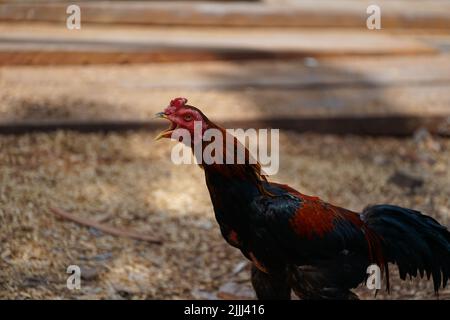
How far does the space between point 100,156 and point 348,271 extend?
3.10 m

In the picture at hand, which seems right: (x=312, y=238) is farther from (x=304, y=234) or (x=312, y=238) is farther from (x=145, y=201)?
(x=145, y=201)

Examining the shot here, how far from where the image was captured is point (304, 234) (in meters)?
4.16

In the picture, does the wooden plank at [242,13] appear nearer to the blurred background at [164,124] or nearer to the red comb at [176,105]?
the blurred background at [164,124]

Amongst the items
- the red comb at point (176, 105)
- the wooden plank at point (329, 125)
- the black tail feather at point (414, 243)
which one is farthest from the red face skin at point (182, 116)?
the wooden plank at point (329, 125)

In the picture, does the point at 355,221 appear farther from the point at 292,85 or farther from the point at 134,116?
the point at 292,85

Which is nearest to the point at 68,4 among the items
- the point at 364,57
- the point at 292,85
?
the point at 292,85

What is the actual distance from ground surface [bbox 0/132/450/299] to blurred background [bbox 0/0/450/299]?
0.05ft

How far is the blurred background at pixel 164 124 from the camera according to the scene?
5.36m

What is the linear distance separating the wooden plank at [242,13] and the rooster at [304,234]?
5300 mm

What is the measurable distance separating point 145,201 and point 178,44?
9.63 ft

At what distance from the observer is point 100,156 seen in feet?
22.0

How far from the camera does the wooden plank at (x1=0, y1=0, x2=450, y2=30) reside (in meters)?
8.82

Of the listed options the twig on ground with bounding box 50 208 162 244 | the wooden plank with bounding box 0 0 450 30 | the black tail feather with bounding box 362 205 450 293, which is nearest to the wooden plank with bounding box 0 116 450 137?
the twig on ground with bounding box 50 208 162 244

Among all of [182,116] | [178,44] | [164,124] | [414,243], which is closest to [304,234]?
[414,243]
